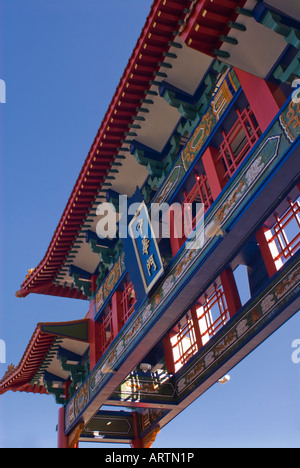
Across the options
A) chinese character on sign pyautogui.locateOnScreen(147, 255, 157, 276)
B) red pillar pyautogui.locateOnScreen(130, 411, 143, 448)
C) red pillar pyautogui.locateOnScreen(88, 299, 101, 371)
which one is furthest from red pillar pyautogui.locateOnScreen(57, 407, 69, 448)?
chinese character on sign pyautogui.locateOnScreen(147, 255, 157, 276)

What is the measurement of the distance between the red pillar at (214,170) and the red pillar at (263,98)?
3.87 ft

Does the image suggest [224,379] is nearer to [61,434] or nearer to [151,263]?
[151,263]

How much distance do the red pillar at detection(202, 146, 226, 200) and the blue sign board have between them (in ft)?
4.20

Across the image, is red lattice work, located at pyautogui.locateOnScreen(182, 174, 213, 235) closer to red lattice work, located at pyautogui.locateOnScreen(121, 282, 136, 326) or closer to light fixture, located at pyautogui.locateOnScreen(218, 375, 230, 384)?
red lattice work, located at pyautogui.locateOnScreen(121, 282, 136, 326)

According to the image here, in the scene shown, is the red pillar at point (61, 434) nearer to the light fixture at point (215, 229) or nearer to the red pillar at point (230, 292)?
the red pillar at point (230, 292)

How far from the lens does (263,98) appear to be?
6543 mm

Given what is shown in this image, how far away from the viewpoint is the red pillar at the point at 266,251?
7.61 metres

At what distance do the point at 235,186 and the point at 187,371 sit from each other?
175 inches

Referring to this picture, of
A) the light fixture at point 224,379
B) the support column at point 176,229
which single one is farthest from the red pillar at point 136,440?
the support column at point 176,229

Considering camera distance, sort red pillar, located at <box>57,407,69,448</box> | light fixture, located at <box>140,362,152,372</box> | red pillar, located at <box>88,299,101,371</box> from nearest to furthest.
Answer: light fixture, located at <box>140,362,152,372</box>, red pillar, located at <box>88,299,101,371</box>, red pillar, located at <box>57,407,69,448</box>

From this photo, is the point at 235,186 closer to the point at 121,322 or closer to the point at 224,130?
the point at 224,130

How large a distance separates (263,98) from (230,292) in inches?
130

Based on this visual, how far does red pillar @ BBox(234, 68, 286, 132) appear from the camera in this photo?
20.8 ft

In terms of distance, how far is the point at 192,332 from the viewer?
9.55 m
